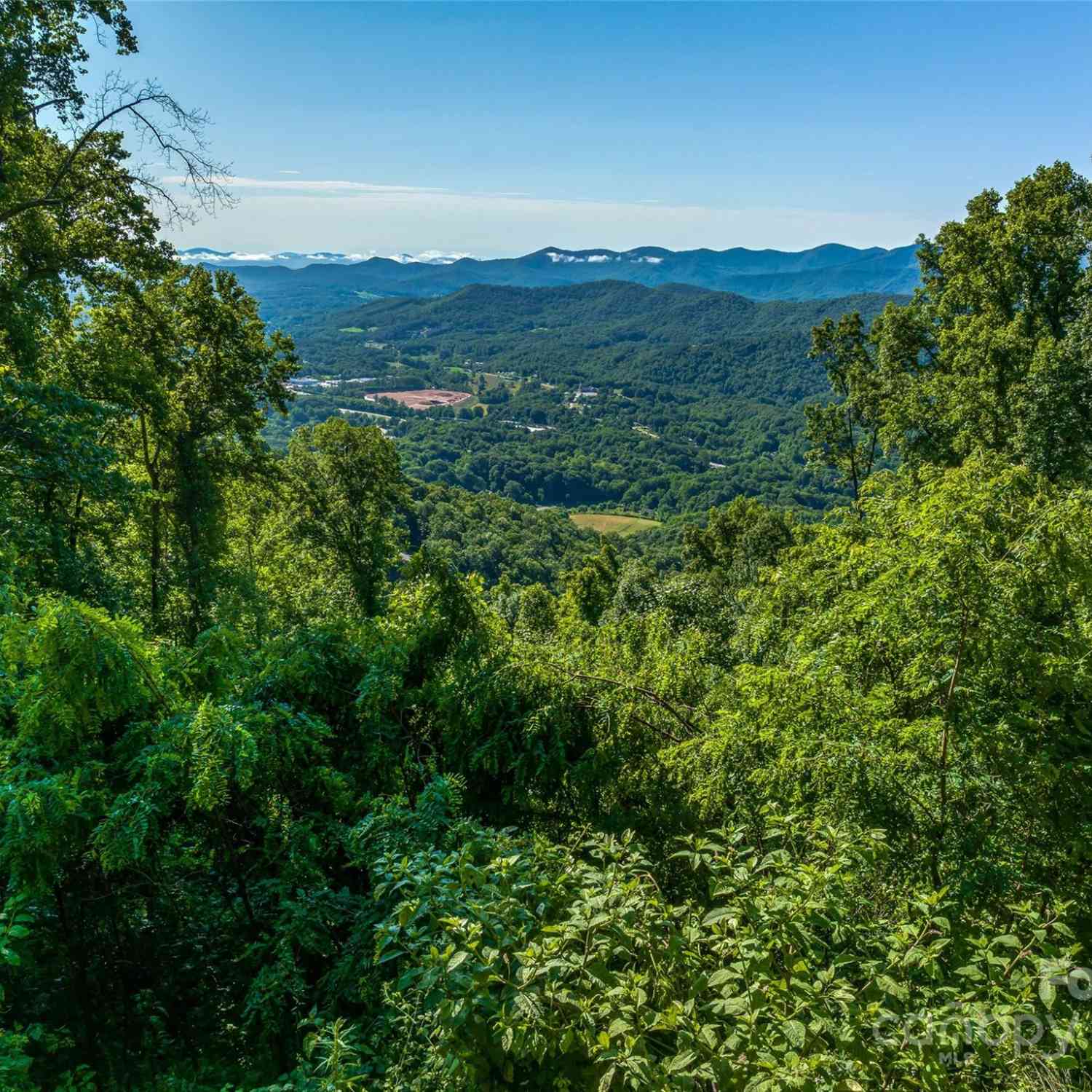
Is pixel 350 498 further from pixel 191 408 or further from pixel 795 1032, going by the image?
pixel 795 1032

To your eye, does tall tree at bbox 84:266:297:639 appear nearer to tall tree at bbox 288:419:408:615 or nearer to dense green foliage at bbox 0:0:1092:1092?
dense green foliage at bbox 0:0:1092:1092

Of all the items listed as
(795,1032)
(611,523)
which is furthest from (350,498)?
(611,523)

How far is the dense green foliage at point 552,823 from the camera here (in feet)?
7.93

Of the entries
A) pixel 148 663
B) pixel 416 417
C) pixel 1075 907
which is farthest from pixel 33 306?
pixel 416 417

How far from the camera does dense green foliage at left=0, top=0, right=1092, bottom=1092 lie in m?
2.42

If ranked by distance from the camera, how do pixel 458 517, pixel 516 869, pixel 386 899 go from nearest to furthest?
pixel 516 869 < pixel 386 899 < pixel 458 517

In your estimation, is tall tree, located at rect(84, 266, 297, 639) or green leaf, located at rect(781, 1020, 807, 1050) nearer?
green leaf, located at rect(781, 1020, 807, 1050)

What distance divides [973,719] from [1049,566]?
41.1 inches

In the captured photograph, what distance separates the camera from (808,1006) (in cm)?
243

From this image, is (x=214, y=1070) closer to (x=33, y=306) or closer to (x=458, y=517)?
(x=33, y=306)

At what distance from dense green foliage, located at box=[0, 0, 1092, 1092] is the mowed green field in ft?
376

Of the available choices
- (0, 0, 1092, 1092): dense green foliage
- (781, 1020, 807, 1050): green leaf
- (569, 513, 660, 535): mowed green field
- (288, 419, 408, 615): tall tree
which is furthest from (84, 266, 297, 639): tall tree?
(569, 513, 660, 535): mowed green field

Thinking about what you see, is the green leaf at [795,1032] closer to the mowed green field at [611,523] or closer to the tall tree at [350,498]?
the tall tree at [350,498]

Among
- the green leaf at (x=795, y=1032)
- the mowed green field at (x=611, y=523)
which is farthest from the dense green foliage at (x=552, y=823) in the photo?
the mowed green field at (x=611, y=523)
